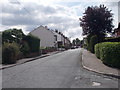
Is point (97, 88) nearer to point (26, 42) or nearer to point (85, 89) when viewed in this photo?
point (85, 89)

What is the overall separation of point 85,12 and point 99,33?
12.4ft

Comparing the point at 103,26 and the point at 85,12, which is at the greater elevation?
the point at 85,12

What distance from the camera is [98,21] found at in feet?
90.5

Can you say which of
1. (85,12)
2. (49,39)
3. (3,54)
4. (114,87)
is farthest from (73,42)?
(114,87)

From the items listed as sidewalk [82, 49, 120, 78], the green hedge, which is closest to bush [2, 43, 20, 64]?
sidewalk [82, 49, 120, 78]

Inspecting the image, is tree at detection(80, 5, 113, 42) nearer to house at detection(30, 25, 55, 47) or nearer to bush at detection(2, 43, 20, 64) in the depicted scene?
bush at detection(2, 43, 20, 64)

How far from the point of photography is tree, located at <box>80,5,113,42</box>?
90.6 feet

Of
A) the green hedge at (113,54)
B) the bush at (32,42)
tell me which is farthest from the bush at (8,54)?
the green hedge at (113,54)

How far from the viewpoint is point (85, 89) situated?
23.6ft

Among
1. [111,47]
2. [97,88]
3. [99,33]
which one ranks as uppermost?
[99,33]

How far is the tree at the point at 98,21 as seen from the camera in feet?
90.6

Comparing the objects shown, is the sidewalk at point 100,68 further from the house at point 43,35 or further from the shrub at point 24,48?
the house at point 43,35

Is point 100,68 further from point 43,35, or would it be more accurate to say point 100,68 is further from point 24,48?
point 43,35

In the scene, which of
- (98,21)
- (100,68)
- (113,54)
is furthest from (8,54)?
(98,21)
